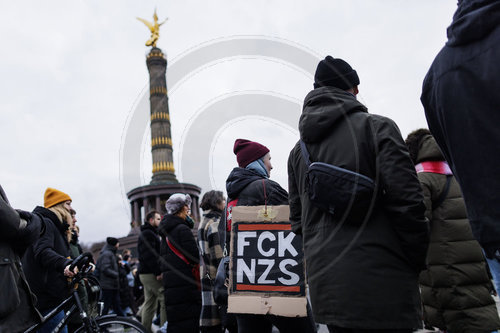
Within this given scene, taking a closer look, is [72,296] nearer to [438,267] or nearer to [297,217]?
[297,217]

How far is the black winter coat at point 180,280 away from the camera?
4.94 metres

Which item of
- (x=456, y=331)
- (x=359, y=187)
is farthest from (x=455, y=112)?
(x=456, y=331)

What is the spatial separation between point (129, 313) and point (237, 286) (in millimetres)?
8396

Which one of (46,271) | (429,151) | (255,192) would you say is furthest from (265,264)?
(46,271)

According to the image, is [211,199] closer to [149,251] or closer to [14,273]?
[149,251]

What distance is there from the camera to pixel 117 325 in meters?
4.09

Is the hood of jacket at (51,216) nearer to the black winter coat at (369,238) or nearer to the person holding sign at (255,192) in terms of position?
the person holding sign at (255,192)

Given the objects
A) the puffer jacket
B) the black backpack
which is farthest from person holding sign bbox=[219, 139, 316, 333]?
the black backpack

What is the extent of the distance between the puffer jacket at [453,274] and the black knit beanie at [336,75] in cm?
103

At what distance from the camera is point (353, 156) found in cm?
200

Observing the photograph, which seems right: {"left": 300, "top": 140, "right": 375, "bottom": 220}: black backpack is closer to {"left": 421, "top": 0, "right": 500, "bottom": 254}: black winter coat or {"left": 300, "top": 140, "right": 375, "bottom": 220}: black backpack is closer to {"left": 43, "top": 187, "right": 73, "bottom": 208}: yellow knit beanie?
{"left": 421, "top": 0, "right": 500, "bottom": 254}: black winter coat

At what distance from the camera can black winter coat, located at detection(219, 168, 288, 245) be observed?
10.8 feet

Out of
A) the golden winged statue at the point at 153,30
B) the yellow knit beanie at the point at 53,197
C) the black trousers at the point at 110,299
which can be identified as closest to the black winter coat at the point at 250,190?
the yellow knit beanie at the point at 53,197

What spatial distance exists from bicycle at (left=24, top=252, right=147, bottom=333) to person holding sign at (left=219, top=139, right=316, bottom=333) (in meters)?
1.39
